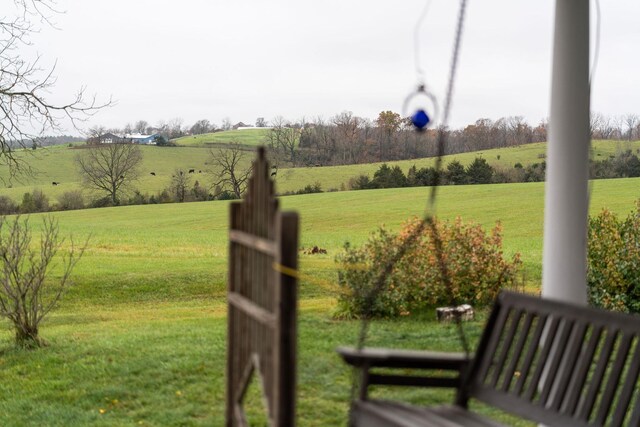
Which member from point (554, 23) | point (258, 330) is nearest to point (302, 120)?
point (554, 23)

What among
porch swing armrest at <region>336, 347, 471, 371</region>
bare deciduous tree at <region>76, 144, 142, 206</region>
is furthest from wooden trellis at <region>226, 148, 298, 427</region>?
bare deciduous tree at <region>76, 144, 142, 206</region>

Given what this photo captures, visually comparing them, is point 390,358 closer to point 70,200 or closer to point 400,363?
point 400,363

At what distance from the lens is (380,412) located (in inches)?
114

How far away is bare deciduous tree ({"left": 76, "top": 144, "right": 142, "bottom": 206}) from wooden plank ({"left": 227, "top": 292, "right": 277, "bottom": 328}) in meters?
19.6

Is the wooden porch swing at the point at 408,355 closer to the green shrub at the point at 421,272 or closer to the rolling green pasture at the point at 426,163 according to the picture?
the green shrub at the point at 421,272

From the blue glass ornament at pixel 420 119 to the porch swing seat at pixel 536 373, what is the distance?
680 millimetres

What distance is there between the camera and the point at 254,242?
2426mm

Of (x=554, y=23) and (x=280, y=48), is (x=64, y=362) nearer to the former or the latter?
(x=554, y=23)

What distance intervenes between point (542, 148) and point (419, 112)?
2082 cm

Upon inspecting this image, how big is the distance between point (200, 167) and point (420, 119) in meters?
21.0

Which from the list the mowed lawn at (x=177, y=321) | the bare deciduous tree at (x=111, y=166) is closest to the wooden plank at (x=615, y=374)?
the mowed lawn at (x=177, y=321)

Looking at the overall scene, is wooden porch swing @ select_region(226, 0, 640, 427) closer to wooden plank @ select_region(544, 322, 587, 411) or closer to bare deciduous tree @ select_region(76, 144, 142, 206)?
wooden plank @ select_region(544, 322, 587, 411)

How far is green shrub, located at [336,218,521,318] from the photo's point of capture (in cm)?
895

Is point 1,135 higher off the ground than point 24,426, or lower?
higher
